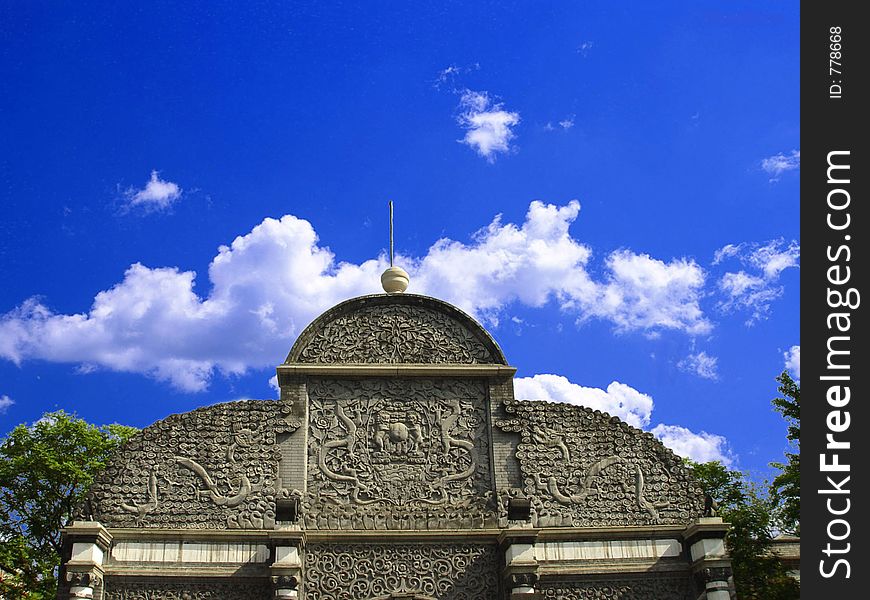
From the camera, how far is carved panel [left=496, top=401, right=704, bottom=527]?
13.0m

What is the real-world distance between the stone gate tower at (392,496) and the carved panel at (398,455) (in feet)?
0.07

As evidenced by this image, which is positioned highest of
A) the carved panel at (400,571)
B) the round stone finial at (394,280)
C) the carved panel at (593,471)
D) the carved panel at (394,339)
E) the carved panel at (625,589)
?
the round stone finial at (394,280)

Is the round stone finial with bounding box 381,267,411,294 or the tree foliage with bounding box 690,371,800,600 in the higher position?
the round stone finial with bounding box 381,267,411,294

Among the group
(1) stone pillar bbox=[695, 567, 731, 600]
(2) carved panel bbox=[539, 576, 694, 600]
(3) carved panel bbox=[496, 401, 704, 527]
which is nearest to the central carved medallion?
(3) carved panel bbox=[496, 401, 704, 527]

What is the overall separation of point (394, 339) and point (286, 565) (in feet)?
12.5

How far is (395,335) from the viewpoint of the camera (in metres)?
13.9

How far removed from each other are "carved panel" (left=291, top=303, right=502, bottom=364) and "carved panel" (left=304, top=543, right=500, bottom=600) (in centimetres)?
287

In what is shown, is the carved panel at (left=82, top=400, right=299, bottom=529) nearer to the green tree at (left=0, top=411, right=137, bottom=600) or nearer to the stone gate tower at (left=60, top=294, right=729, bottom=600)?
the stone gate tower at (left=60, top=294, right=729, bottom=600)

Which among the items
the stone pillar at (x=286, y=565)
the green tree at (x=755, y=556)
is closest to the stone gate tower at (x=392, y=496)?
the stone pillar at (x=286, y=565)

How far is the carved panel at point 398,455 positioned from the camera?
1269 centimetres

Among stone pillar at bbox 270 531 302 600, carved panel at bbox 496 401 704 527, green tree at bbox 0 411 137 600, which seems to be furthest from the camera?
green tree at bbox 0 411 137 600

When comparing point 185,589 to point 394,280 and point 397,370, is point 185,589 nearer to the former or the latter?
point 397,370

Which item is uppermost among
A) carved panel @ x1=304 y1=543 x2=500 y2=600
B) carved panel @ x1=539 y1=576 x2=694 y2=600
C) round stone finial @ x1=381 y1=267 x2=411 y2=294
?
round stone finial @ x1=381 y1=267 x2=411 y2=294

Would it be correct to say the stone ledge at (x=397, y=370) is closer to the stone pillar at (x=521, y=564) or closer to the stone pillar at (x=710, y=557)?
the stone pillar at (x=521, y=564)
